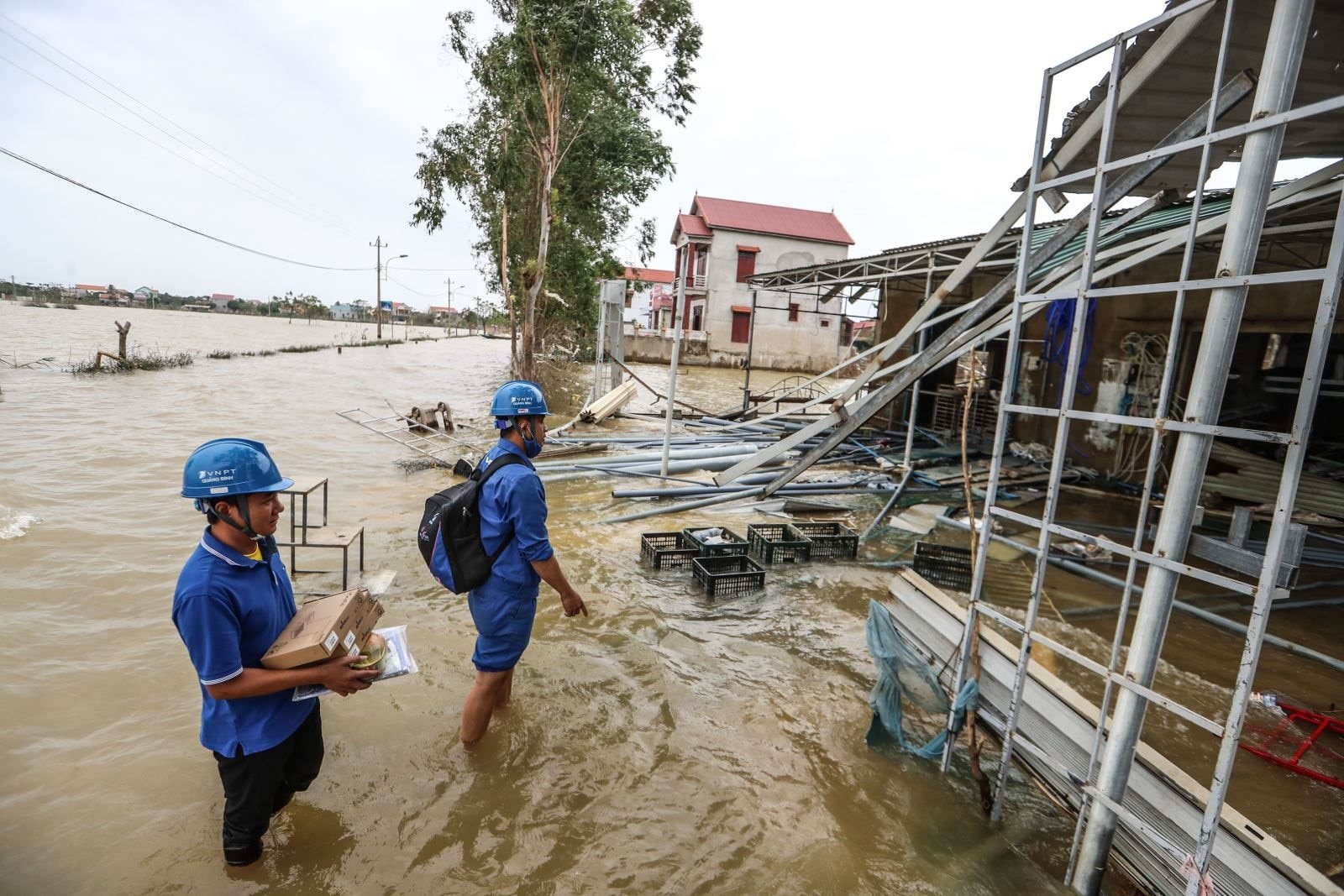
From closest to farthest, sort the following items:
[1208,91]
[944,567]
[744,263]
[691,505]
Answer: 1. [1208,91]
2. [944,567]
3. [691,505]
4. [744,263]

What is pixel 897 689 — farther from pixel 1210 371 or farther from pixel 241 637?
pixel 241 637

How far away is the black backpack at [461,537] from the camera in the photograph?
3.13m

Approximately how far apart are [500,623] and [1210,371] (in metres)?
3.10

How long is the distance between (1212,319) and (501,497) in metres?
2.88

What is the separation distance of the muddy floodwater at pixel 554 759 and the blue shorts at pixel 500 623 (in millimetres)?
629

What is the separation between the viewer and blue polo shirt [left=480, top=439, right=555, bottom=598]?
3088 mm

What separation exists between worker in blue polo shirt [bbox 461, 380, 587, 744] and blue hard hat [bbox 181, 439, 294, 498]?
42.2 inches

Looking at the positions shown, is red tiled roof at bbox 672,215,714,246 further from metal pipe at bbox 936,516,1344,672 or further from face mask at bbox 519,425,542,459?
face mask at bbox 519,425,542,459

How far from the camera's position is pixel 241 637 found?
2227 mm

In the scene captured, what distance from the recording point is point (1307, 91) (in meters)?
3.22

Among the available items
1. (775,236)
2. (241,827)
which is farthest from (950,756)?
(775,236)

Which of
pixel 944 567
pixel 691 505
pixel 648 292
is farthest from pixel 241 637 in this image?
pixel 648 292

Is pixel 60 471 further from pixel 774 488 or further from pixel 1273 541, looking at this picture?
pixel 1273 541

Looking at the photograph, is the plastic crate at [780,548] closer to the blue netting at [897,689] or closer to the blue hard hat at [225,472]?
the blue netting at [897,689]
